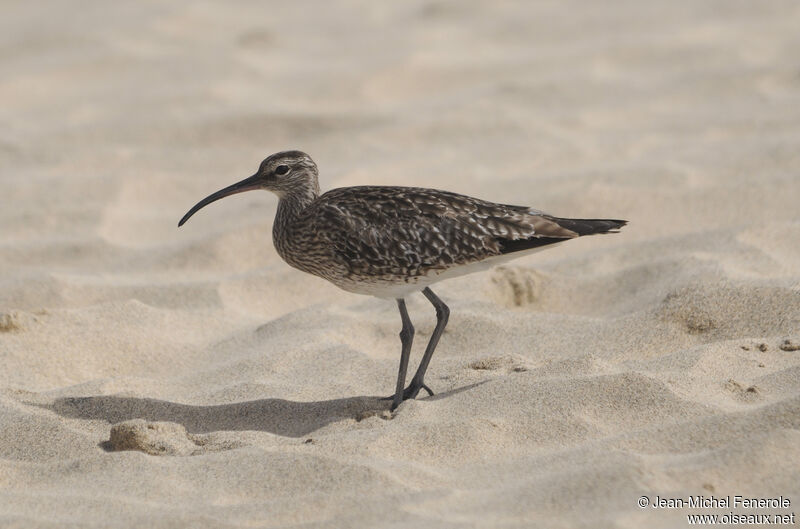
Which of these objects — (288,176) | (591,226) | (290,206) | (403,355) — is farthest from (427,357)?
(288,176)

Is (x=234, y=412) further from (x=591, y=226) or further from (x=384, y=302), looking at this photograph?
(x=591, y=226)

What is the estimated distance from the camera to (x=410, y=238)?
22.6 feet

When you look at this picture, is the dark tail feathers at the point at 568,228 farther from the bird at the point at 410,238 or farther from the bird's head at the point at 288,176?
the bird's head at the point at 288,176

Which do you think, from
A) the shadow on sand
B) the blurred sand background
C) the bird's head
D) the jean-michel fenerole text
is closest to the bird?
the shadow on sand

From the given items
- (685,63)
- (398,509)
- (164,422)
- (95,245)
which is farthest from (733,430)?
(685,63)

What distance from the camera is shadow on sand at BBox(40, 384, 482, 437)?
655 centimetres

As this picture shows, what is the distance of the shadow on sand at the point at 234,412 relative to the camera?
6.55 metres

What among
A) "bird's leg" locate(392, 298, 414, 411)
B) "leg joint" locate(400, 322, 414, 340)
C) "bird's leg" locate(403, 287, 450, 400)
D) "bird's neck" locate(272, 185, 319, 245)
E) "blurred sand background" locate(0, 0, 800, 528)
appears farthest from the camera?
"bird's neck" locate(272, 185, 319, 245)

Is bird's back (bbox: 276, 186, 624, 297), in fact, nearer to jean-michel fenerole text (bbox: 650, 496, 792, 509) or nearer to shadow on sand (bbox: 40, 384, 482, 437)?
shadow on sand (bbox: 40, 384, 482, 437)

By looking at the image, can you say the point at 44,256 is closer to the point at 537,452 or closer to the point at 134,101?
the point at 134,101

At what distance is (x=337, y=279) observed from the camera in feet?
23.4

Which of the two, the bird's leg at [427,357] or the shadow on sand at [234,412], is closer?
the shadow on sand at [234,412]

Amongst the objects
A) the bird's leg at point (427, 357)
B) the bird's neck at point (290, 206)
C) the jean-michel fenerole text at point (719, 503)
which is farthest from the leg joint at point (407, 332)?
the jean-michel fenerole text at point (719, 503)

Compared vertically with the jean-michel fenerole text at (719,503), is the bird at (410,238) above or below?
above
